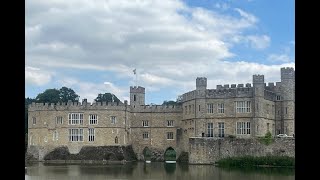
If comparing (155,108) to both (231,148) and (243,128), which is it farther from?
(231,148)

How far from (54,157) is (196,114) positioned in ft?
55.6

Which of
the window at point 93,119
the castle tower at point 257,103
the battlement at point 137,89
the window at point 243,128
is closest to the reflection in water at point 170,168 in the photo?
the window at point 243,128

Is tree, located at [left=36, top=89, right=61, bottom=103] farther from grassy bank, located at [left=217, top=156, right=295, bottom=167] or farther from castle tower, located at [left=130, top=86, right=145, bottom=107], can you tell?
grassy bank, located at [left=217, top=156, right=295, bottom=167]

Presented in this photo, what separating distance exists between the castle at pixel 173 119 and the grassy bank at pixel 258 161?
537 cm

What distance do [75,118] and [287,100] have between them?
24.1 metres

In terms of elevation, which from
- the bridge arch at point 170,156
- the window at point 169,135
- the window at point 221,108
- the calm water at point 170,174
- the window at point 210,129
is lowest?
the bridge arch at point 170,156

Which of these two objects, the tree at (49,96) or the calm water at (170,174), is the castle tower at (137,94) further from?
the calm water at (170,174)

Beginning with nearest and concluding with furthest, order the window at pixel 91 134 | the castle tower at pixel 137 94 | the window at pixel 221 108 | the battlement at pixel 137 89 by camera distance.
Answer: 1. the window at pixel 221 108
2. the window at pixel 91 134
3. the castle tower at pixel 137 94
4. the battlement at pixel 137 89

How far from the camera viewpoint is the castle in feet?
167

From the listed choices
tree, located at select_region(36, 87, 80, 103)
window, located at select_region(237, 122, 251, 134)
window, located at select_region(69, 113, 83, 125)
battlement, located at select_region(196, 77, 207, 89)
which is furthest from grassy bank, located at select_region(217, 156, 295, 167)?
tree, located at select_region(36, 87, 80, 103)

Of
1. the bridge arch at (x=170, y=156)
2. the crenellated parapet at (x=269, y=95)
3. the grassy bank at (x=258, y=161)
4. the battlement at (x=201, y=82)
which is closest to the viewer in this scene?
the grassy bank at (x=258, y=161)

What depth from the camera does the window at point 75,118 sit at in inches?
2232
